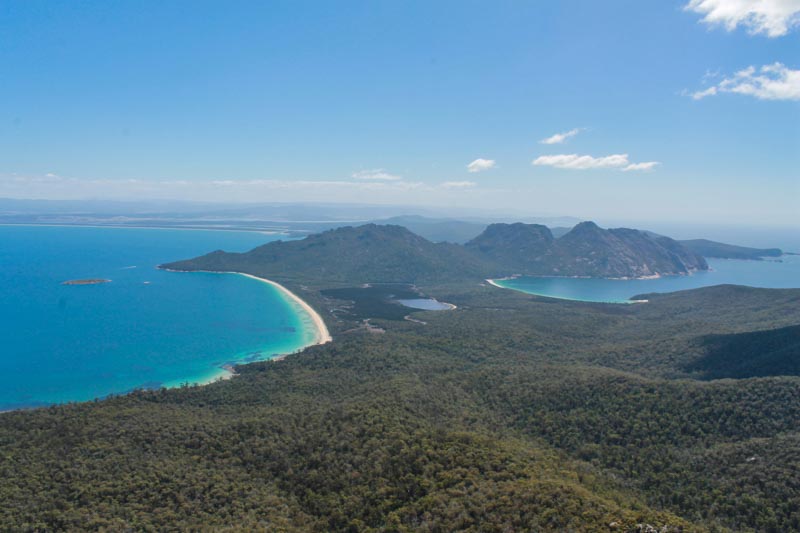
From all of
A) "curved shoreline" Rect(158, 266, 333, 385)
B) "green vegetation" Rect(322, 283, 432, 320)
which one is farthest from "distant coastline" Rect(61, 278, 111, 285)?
"green vegetation" Rect(322, 283, 432, 320)

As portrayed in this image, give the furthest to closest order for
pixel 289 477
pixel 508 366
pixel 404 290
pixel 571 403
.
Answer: pixel 404 290 → pixel 508 366 → pixel 571 403 → pixel 289 477

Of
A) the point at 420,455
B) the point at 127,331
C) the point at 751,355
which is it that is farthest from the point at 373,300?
the point at 420,455

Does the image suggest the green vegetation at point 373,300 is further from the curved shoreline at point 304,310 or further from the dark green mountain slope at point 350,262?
the dark green mountain slope at point 350,262

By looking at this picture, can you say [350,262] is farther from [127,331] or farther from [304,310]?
[127,331]

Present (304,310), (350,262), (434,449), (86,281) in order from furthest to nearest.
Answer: (350,262) → (86,281) → (304,310) → (434,449)

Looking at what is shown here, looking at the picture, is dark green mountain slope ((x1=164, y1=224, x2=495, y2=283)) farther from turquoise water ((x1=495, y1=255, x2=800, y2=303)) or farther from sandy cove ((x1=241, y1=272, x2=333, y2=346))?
turquoise water ((x1=495, y1=255, x2=800, y2=303))

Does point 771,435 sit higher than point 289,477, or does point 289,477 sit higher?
point 771,435

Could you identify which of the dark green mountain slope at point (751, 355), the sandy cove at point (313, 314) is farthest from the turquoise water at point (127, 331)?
the dark green mountain slope at point (751, 355)

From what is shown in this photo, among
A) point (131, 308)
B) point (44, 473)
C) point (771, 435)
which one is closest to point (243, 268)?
point (131, 308)

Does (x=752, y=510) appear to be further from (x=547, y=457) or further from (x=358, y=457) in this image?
(x=358, y=457)
